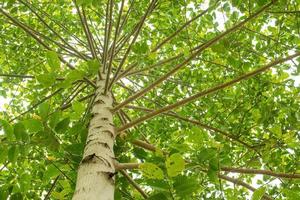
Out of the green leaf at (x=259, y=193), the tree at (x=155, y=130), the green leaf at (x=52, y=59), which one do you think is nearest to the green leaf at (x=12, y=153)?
the tree at (x=155, y=130)

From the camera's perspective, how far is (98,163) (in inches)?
60.1

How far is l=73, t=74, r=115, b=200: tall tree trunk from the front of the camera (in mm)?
1328

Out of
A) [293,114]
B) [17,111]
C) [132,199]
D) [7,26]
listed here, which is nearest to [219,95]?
[293,114]

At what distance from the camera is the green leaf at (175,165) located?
1146mm

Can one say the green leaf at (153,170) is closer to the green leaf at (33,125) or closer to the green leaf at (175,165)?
the green leaf at (175,165)

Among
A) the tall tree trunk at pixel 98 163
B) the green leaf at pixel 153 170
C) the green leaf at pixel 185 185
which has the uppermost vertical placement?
the tall tree trunk at pixel 98 163

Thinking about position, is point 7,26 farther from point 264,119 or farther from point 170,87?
point 264,119

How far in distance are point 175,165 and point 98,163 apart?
0.48 m

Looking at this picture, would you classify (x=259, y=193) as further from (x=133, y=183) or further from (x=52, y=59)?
(x=52, y=59)

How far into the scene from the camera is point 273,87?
3.02 meters

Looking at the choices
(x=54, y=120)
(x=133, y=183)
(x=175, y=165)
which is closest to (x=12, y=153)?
(x=54, y=120)

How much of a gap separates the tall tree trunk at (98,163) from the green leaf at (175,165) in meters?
0.31

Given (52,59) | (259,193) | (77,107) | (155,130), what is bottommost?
(259,193)

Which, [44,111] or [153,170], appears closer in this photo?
[153,170]
